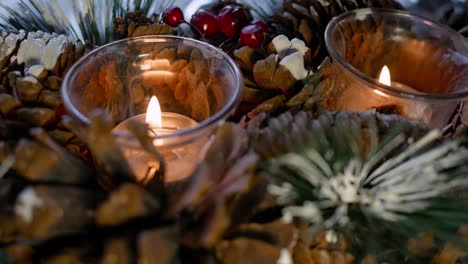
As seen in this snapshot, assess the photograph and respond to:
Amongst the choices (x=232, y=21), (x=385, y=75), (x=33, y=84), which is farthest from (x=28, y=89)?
(x=385, y=75)

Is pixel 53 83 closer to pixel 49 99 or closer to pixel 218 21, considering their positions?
pixel 49 99

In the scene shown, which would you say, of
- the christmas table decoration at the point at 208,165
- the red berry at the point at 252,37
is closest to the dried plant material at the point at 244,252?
→ the christmas table decoration at the point at 208,165

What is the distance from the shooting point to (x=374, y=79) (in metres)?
0.42

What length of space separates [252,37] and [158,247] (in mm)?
252

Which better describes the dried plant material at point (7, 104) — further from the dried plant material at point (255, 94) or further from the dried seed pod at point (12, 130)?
the dried plant material at point (255, 94)

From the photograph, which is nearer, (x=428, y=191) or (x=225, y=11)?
(x=428, y=191)

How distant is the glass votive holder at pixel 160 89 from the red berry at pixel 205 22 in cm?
9

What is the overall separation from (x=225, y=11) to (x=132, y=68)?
0.12m

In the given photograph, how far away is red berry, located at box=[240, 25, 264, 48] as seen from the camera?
42 centimetres

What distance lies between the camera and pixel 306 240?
10.5 inches

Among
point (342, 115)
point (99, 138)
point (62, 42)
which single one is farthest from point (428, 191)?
point (62, 42)

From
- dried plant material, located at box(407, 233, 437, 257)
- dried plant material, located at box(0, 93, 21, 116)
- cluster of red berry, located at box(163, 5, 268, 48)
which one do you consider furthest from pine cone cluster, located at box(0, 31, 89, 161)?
dried plant material, located at box(407, 233, 437, 257)

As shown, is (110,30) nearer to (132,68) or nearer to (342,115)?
(132,68)

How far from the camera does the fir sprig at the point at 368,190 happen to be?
0.26 meters
